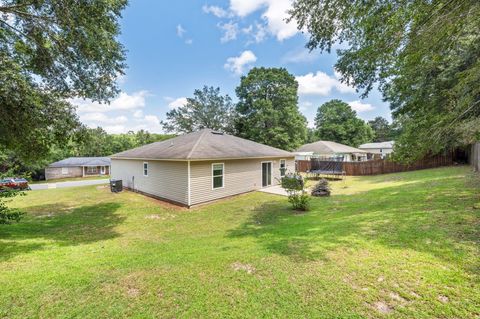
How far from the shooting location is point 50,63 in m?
6.23

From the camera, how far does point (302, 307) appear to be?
9.28 feet

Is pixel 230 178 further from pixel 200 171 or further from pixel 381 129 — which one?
pixel 381 129

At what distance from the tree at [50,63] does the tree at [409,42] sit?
499cm

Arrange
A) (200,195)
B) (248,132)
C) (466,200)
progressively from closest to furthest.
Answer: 1. (466,200)
2. (200,195)
3. (248,132)

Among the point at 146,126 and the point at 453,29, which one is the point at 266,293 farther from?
the point at 146,126

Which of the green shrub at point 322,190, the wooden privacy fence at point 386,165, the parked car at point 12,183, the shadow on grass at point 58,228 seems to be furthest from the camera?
the wooden privacy fence at point 386,165

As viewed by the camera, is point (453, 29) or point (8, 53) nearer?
point (453, 29)

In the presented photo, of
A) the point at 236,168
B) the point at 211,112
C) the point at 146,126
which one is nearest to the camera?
the point at 236,168

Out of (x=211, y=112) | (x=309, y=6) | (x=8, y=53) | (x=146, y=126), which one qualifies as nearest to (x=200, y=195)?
(x=8, y=53)

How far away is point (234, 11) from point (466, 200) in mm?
12625

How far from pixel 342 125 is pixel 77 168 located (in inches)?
1683

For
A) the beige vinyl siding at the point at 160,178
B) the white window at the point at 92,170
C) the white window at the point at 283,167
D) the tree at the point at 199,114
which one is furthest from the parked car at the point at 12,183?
the tree at the point at 199,114

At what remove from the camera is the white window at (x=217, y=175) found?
11789mm

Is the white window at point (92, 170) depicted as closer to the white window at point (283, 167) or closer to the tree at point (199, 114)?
the tree at point (199, 114)
